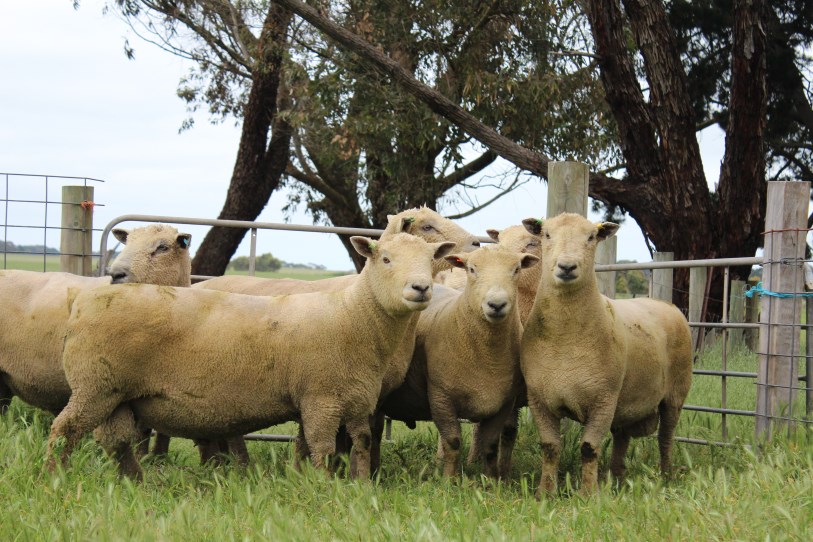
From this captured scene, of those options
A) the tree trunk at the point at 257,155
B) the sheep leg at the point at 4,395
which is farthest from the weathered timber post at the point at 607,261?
the tree trunk at the point at 257,155

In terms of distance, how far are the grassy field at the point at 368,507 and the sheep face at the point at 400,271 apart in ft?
3.50

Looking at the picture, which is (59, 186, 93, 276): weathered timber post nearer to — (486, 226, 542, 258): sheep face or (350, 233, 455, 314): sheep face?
(350, 233, 455, 314): sheep face

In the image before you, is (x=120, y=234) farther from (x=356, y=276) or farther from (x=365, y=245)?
(x=365, y=245)

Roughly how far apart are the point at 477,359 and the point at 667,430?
1.70m

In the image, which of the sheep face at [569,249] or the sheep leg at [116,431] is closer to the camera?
the sheep leg at [116,431]

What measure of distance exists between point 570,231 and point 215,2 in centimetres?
1651

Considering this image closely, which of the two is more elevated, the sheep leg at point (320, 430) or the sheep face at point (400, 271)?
the sheep face at point (400, 271)

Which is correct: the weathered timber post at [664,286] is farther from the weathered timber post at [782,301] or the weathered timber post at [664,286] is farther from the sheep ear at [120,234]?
Result: the sheep ear at [120,234]

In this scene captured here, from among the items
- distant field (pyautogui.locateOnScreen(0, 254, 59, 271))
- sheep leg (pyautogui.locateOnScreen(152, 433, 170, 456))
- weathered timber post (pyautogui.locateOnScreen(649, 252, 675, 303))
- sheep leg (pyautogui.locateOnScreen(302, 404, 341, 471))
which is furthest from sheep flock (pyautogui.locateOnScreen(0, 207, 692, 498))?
distant field (pyautogui.locateOnScreen(0, 254, 59, 271))

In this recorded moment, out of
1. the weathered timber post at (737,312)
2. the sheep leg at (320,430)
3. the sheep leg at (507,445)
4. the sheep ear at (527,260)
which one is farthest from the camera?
the weathered timber post at (737,312)

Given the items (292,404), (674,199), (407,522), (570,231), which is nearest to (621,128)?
(674,199)

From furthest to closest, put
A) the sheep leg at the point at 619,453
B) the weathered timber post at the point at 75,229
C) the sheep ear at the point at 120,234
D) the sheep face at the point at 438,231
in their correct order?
1. the weathered timber post at the point at 75,229
2. the sheep ear at the point at 120,234
3. the sheep face at the point at 438,231
4. the sheep leg at the point at 619,453

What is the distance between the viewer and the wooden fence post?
782 cm

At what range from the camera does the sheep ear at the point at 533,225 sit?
20.9 feet
